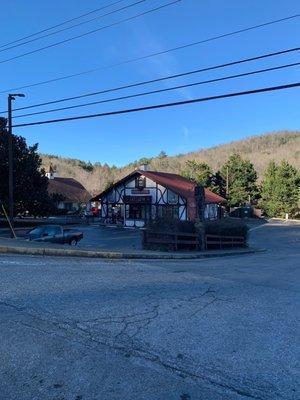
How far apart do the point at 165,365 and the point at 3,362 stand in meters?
1.71

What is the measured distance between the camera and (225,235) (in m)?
29.0

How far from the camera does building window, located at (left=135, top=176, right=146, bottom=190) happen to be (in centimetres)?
5972

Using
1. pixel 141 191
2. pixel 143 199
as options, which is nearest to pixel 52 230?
pixel 143 199

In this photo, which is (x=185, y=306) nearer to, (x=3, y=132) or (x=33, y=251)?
(x=33, y=251)

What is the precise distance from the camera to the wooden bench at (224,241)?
27.1 metres

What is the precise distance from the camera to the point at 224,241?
2873 cm

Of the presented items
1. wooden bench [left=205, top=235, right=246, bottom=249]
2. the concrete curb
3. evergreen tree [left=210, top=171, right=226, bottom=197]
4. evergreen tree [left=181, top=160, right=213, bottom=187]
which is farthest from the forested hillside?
the concrete curb

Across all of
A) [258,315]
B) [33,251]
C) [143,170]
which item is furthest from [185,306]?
[143,170]

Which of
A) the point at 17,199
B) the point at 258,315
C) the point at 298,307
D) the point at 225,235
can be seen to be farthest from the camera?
the point at 17,199

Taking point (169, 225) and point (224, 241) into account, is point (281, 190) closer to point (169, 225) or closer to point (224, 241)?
point (224, 241)

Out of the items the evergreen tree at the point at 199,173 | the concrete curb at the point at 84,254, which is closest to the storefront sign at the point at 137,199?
the evergreen tree at the point at 199,173

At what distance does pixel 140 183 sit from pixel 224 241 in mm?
32185

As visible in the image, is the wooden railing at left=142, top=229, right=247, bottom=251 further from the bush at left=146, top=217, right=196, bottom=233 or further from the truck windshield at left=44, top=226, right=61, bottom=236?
the truck windshield at left=44, top=226, right=61, bottom=236

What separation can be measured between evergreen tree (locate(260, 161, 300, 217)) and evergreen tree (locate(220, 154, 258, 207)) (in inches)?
114
